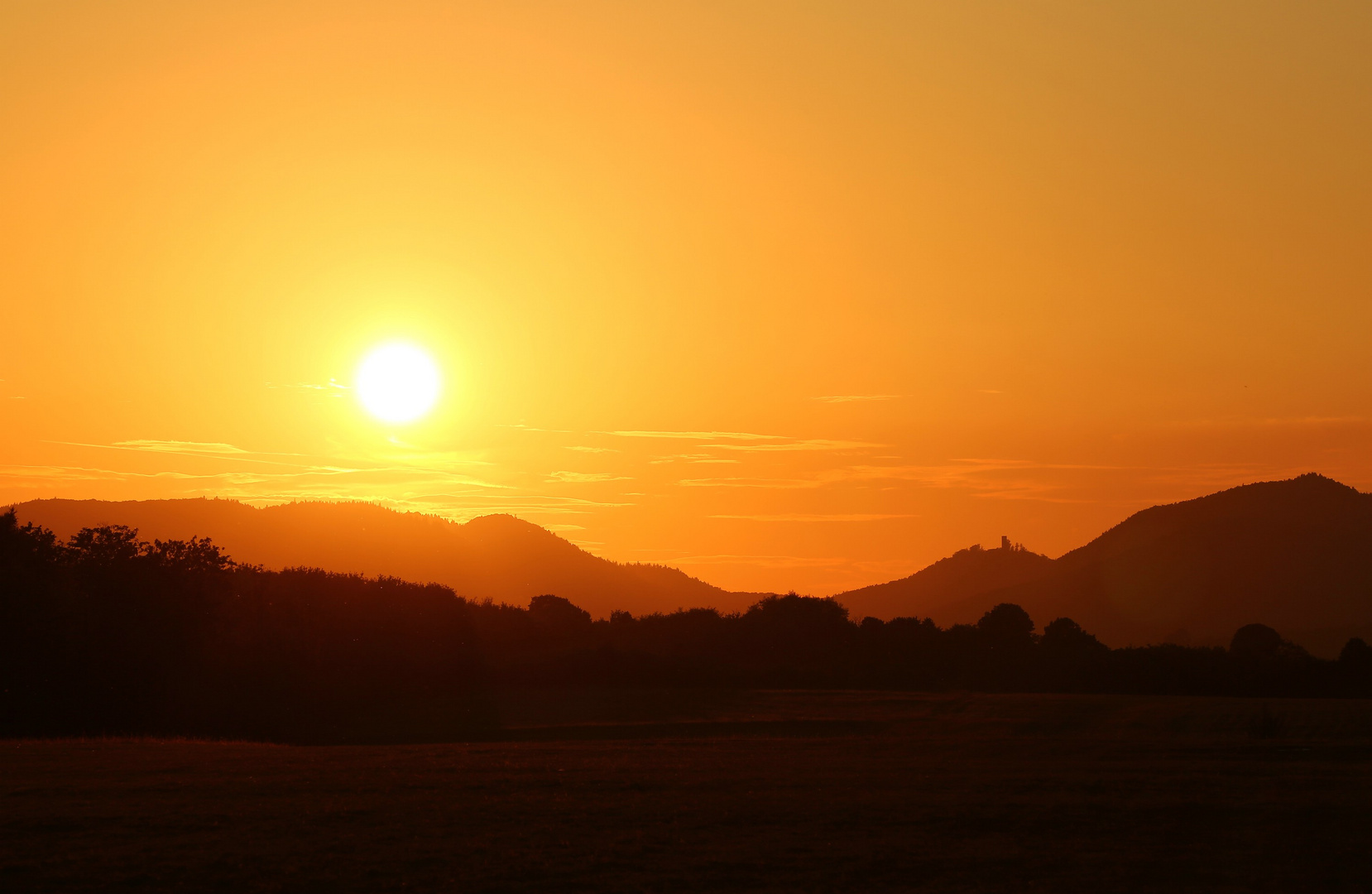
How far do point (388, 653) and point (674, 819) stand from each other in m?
85.4

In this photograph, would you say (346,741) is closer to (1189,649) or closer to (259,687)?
(259,687)

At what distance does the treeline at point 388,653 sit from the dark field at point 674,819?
26.8m

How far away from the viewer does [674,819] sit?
26.6 meters

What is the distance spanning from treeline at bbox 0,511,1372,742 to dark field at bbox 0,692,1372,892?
88.0 feet

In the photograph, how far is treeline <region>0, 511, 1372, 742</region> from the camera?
67.9 m

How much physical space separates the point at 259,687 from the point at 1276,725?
71579 millimetres

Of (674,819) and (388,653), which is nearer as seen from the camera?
(674,819)

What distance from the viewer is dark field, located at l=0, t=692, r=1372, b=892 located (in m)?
20.9

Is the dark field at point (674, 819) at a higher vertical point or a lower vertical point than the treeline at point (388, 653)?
lower

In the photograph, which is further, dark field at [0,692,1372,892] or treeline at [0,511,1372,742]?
treeline at [0,511,1372,742]

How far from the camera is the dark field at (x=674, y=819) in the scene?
68.5 feet

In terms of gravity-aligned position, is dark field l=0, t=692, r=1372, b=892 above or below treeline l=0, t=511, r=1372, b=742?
below

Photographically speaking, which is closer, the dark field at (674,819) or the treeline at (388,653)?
the dark field at (674,819)

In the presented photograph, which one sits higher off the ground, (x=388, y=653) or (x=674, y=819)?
(x=388, y=653)
